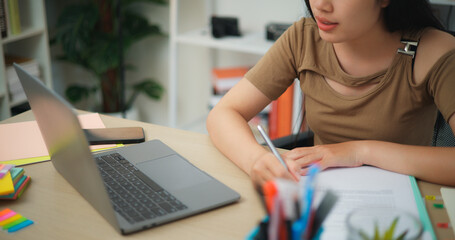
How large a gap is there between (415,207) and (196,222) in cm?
38

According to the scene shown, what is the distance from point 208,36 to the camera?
2.40m

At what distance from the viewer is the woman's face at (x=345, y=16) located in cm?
103

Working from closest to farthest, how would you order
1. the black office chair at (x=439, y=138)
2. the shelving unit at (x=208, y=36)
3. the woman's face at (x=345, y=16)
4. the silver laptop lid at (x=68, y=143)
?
the silver laptop lid at (x=68, y=143), the woman's face at (x=345, y=16), the black office chair at (x=439, y=138), the shelving unit at (x=208, y=36)

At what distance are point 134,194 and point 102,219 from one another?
0.25 ft

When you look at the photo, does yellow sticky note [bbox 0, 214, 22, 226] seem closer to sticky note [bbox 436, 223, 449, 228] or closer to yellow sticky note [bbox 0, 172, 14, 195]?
yellow sticky note [bbox 0, 172, 14, 195]

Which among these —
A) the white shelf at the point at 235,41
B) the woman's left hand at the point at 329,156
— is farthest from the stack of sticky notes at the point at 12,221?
the white shelf at the point at 235,41

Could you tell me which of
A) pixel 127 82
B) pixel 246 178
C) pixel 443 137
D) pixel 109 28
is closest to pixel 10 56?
pixel 109 28

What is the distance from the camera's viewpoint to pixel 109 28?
270 centimetres

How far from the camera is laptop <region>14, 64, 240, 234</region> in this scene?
2.45 feet

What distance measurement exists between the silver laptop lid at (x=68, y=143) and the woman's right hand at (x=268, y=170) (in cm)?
28

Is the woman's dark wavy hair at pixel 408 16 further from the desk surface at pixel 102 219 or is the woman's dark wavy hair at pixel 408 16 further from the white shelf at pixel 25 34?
the white shelf at pixel 25 34

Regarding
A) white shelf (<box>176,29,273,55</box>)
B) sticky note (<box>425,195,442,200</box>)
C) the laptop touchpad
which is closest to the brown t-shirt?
sticky note (<box>425,195,442,200</box>)

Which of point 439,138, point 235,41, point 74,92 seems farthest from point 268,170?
point 74,92

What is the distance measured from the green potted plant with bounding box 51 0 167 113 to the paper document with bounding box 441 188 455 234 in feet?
6.06
